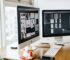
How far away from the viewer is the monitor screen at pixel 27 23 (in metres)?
1.74

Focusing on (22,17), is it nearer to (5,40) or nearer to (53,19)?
(5,40)

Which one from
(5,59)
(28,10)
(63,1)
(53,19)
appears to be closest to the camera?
(5,59)

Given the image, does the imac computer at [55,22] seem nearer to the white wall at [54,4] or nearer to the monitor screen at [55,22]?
the monitor screen at [55,22]

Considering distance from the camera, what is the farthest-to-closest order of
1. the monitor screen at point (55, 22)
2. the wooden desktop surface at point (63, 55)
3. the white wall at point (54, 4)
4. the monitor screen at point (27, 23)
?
the white wall at point (54, 4), the monitor screen at point (55, 22), the wooden desktop surface at point (63, 55), the monitor screen at point (27, 23)

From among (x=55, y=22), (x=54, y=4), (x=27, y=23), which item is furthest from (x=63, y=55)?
(x=54, y=4)

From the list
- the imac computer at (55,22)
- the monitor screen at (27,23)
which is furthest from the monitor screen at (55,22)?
the monitor screen at (27,23)

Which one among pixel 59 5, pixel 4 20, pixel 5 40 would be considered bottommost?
pixel 5 40

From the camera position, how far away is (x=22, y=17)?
5.91 feet

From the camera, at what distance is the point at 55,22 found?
2564 millimetres

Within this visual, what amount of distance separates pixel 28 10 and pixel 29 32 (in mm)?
251

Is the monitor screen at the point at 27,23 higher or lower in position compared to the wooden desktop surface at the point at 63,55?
higher

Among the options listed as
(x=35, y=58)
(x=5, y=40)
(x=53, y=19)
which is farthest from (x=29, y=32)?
(x=53, y=19)

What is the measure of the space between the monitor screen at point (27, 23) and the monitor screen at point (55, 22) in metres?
0.30

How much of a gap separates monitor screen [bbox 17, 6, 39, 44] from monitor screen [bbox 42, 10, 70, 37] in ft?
0.99
